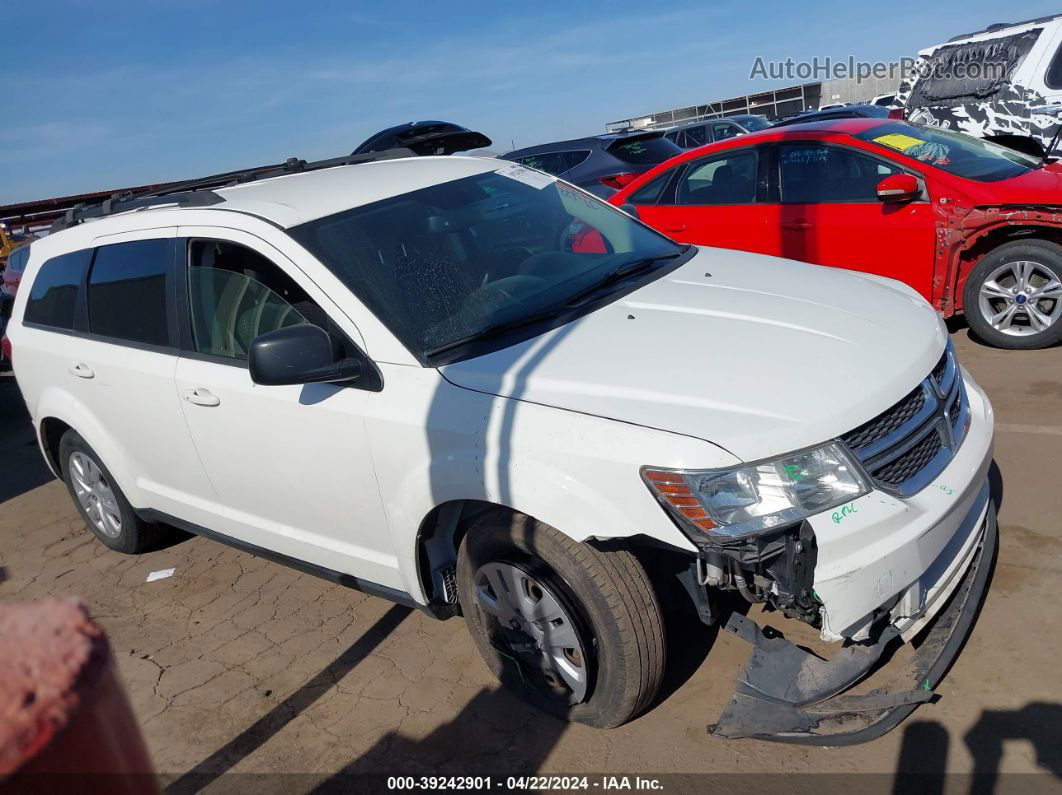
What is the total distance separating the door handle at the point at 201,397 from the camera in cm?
345

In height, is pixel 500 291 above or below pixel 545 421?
above

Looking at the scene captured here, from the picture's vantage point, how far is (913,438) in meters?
2.67

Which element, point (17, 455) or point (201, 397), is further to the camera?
point (17, 455)

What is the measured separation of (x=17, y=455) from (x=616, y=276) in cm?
635

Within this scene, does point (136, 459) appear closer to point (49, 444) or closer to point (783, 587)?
point (49, 444)

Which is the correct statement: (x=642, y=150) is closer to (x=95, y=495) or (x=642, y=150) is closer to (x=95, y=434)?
(x=95, y=495)

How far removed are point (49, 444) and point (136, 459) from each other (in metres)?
1.12

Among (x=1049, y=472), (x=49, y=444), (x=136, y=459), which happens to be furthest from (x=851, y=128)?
(x=49, y=444)

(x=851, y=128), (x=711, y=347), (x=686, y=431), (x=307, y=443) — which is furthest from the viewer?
(x=851, y=128)

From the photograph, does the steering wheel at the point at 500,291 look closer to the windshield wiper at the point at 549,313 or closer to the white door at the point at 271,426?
the windshield wiper at the point at 549,313

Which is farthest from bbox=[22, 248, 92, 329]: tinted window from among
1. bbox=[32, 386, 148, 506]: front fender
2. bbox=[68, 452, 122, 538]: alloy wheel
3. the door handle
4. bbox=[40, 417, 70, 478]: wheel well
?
the door handle

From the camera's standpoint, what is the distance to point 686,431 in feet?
7.92

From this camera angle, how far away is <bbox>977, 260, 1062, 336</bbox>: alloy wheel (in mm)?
5641

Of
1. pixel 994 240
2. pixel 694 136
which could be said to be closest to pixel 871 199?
pixel 994 240
